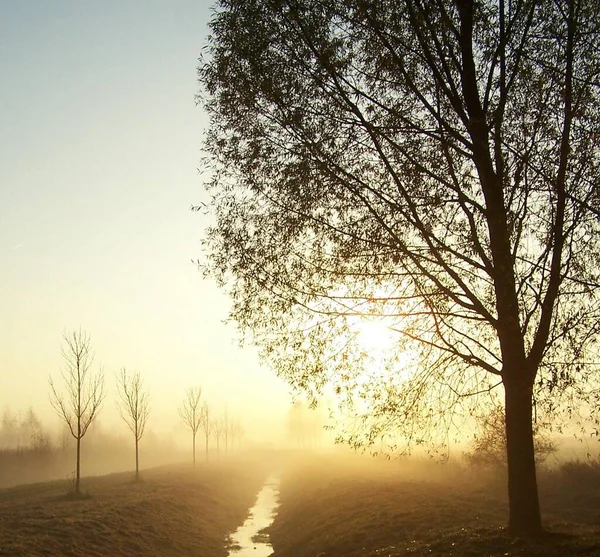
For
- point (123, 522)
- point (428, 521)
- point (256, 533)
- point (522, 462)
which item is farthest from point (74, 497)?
point (522, 462)

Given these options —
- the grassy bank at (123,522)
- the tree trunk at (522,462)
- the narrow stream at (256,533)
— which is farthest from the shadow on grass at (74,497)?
the tree trunk at (522,462)

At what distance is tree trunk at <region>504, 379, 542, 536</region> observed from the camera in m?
12.3

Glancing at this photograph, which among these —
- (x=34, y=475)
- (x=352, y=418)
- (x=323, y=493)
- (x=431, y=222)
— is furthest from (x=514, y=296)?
(x=34, y=475)

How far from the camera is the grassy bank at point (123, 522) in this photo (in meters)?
20.8

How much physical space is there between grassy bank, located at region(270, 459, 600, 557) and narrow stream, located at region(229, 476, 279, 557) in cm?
91

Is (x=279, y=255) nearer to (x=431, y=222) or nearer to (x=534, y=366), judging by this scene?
(x=431, y=222)

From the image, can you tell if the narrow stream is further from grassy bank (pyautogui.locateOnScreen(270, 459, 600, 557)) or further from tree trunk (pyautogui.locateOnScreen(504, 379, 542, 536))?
tree trunk (pyautogui.locateOnScreen(504, 379, 542, 536))

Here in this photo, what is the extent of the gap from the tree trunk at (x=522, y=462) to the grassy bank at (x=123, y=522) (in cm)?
1738

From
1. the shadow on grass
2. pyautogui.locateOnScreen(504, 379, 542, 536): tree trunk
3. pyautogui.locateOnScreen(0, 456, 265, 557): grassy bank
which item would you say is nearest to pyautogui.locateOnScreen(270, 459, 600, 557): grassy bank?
pyautogui.locateOnScreen(504, 379, 542, 536): tree trunk

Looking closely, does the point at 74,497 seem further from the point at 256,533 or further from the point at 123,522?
the point at 256,533

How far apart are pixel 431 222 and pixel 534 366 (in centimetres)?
463

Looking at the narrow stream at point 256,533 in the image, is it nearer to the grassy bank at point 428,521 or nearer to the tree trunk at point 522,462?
the grassy bank at point 428,521

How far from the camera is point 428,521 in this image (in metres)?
21.6

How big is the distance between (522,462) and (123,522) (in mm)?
21878
